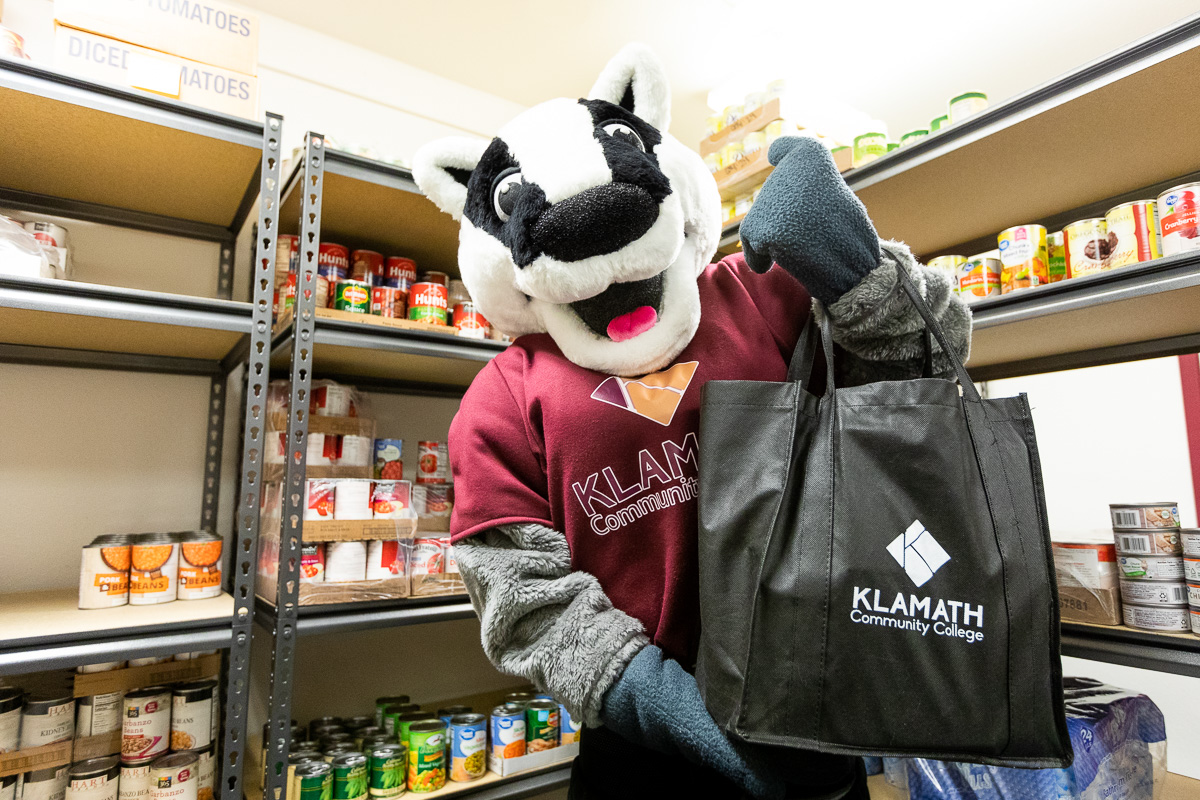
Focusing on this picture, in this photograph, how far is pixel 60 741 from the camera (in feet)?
4.13

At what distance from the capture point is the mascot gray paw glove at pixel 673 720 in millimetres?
643

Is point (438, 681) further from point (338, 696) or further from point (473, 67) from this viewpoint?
point (473, 67)

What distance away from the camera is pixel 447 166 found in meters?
0.96

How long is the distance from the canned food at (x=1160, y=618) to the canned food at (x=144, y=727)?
1864 mm

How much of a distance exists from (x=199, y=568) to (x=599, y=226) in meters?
1.28

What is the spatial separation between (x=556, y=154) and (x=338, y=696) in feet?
5.66

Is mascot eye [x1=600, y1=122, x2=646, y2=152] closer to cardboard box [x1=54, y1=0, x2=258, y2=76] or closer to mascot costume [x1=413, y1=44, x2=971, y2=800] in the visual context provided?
mascot costume [x1=413, y1=44, x2=971, y2=800]

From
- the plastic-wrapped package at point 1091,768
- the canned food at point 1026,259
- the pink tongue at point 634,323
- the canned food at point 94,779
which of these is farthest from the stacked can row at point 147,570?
the canned food at point 1026,259

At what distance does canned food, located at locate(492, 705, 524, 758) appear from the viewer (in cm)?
158

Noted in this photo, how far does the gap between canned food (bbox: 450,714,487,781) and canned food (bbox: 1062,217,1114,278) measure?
64.3 inches

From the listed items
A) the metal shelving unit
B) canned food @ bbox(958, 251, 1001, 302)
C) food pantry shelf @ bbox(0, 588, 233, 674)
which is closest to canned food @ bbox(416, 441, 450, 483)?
the metal shelving unit

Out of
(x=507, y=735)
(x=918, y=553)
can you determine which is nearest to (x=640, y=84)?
(x=918, y=553)

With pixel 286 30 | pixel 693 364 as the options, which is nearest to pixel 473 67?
pixel 286 30

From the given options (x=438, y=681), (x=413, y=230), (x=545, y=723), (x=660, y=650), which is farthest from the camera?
(x=438, y=681)
